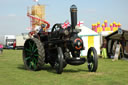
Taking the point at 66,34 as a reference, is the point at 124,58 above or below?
below

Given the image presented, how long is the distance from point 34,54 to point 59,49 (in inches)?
61.9

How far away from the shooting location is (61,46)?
896cm

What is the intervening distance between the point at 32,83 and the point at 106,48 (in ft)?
43.3

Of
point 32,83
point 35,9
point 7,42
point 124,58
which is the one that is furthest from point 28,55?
point 7,42

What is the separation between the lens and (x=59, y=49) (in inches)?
322

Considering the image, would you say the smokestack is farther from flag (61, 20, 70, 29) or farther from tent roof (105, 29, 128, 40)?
tent roof (105, 29, 128, 40)

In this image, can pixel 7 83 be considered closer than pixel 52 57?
Yes

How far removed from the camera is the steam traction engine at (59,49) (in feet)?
27.3

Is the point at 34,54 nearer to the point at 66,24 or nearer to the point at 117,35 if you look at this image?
the point at 66,24

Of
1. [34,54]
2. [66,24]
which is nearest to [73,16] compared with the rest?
[66,24]

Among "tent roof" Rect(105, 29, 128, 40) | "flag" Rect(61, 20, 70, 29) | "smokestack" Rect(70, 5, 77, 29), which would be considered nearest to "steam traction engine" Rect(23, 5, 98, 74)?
"smokestack" Rect(70, 5, 77, 29)

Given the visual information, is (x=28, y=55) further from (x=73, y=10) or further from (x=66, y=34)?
(x=73, y=10)

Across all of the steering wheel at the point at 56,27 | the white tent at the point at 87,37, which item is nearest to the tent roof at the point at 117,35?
the white tent at the point at 87,37

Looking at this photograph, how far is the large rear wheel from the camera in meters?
8.84
